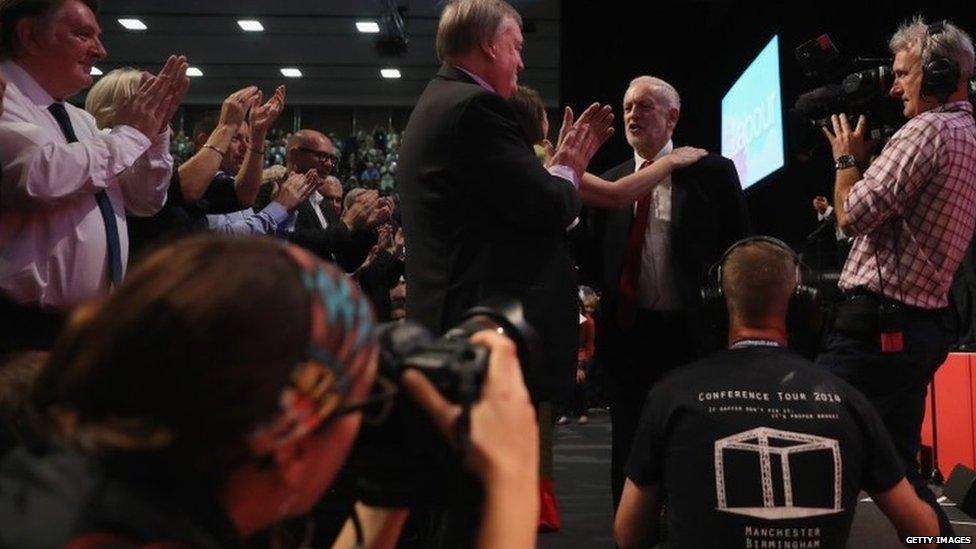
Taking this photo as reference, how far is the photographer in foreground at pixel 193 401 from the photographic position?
65 cm

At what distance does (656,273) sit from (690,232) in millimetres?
148

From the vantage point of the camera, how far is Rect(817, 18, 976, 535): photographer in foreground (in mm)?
2502

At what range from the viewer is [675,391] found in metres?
1.85

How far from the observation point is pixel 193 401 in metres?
0.65

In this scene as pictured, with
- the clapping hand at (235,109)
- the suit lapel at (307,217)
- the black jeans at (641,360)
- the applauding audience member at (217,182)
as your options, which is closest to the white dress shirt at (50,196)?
the applauding audience member at (217,182)

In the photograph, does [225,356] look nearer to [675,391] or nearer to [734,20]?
[675,391]

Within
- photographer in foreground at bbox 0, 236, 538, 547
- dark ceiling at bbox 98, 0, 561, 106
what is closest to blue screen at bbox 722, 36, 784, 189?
dark ceiling at bbox 98, 0, 561, 106

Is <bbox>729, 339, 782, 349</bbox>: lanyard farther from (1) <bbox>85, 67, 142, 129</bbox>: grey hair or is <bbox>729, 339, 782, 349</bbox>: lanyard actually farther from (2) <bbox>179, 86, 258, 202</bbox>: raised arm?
(1) <bbox>85, 67, 142, 129</bbox>: grey hair

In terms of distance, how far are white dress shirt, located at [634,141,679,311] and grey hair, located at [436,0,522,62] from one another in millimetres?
789

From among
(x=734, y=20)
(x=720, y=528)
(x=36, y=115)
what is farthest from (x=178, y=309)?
(x=734, y=20)

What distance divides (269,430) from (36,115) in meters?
1.54

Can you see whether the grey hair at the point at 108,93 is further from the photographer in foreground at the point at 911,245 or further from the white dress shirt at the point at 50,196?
the photographer in foreground at the point at 911,245

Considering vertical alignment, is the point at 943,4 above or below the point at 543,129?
above

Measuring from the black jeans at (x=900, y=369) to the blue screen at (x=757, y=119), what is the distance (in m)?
3.42
